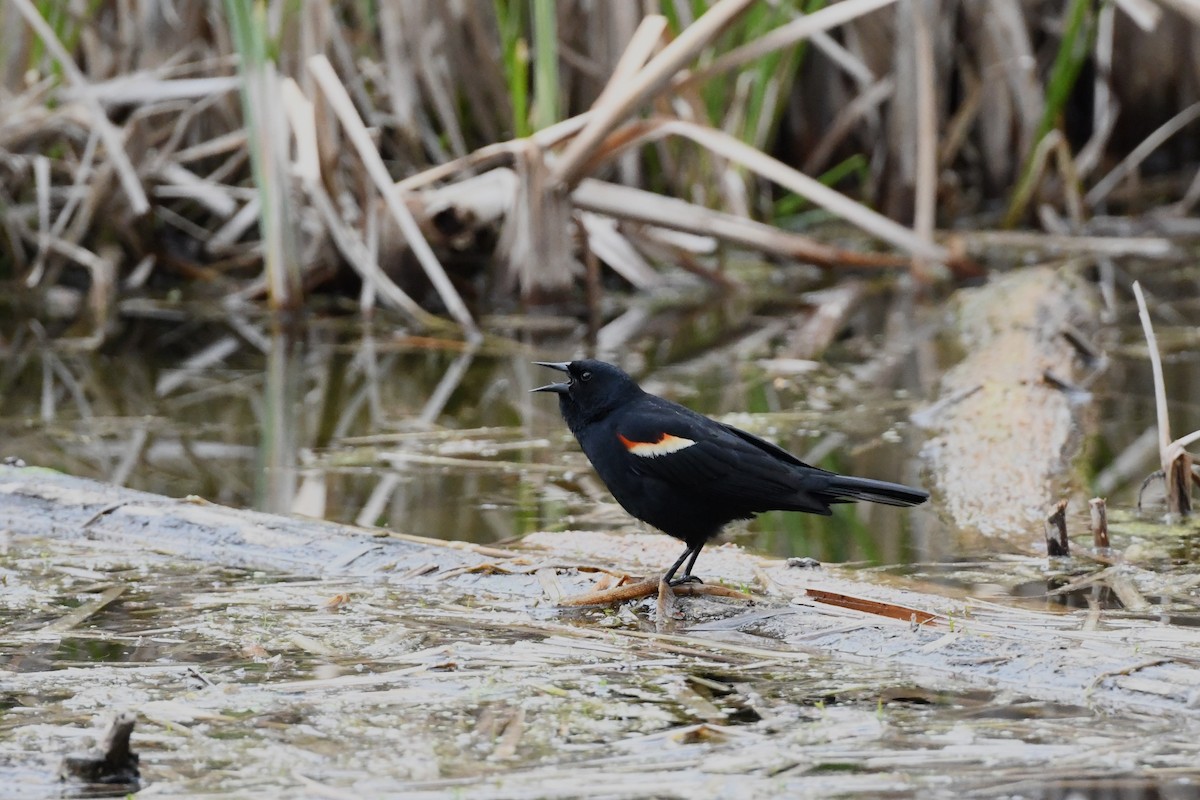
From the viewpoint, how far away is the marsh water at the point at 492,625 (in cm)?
230

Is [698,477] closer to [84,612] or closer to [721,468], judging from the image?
[721,468]

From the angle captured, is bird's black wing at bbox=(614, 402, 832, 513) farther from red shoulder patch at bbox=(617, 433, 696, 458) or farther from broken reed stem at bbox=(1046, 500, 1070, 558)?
broken reed stem at bbox=(1046, 500, 1070, 558)

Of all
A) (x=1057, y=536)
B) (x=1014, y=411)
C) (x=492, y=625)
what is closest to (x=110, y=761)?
(x=492, y=625)

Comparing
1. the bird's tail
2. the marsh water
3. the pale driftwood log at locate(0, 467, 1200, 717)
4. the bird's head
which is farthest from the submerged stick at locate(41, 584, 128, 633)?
the bird's tail

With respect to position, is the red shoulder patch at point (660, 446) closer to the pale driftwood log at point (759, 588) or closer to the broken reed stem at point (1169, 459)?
the pale driftwood log at point (759, 588)

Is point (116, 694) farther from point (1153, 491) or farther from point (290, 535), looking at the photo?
point (1153, 491)

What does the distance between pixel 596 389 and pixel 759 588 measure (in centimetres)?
59

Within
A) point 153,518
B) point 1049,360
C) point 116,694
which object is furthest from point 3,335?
point 116,694

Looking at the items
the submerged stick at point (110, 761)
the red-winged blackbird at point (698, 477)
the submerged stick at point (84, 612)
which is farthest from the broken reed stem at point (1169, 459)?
the submerged stick at point (110, 761)

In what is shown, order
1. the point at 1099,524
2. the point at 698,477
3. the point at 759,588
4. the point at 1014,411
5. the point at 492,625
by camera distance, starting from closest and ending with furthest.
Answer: the point at 492,625 < the point at 698,477 < the point at 759,588 < the point at 1099,524 < the point at 1014,411

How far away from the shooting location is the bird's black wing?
3.20 m

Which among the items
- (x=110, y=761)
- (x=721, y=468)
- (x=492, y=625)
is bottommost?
(x=110, y=761)

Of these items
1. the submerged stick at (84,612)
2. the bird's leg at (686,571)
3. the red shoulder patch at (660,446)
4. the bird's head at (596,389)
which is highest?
the bird's head at (596,389)

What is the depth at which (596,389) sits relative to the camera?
3.49 meters
